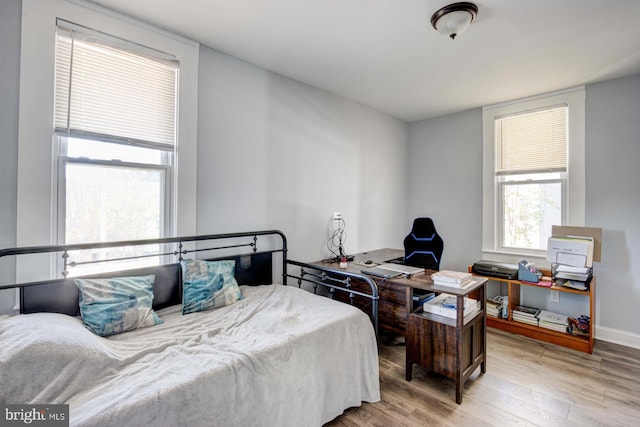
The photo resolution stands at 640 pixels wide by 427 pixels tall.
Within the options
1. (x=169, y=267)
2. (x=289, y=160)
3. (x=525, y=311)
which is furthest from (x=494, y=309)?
(x=169, y=267)

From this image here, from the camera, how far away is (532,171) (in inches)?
134

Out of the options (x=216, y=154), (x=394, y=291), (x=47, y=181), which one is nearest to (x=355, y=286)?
(x=394, y=291)

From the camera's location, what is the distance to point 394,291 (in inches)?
99.6

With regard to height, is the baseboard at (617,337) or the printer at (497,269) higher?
the printer at (497,269)

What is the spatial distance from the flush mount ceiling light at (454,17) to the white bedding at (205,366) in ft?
6.55

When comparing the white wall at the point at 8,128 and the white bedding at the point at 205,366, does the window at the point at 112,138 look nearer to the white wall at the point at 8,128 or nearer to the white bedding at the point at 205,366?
the white wall at the point at 8,128

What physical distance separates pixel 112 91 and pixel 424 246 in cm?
304

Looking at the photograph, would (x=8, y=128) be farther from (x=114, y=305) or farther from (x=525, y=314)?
(x=525, y=314)

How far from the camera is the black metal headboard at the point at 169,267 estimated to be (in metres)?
1.64

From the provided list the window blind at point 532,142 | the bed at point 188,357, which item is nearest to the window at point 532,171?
the window blind at point 532,142

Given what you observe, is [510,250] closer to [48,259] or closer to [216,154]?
[216,154]

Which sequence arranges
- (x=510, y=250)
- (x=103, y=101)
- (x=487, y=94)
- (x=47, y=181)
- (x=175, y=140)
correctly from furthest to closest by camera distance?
(x=510, y=250) → (x=487, y=94) → (x=175, y=140) → (x=103, y=101) → (x=47, y=181)

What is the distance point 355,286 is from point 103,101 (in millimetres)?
2472

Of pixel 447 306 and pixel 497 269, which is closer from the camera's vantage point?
pixel 447 306
